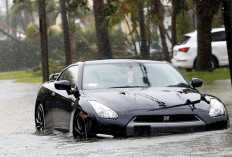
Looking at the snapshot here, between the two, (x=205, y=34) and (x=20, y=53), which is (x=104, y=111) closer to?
(x=205, y=34)

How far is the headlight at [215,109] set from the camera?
1131 centimetres

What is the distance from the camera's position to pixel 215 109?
11.4m

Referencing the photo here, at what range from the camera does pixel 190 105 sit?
37.0ft

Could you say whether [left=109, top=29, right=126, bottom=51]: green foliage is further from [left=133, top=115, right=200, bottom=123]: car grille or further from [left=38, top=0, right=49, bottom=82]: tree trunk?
[left=133, top=115, right=200, bottom=123]: car grille

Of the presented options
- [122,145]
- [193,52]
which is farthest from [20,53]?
[122,145]

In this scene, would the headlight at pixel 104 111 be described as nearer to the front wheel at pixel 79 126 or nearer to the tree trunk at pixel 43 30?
the front wheel at pixel 79 126

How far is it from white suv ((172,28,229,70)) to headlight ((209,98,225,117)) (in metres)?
22.6

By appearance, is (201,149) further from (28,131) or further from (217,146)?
(28,131)

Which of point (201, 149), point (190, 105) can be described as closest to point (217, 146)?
point (201, 149)

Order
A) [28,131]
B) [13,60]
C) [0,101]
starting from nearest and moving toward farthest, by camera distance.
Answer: [28,131] → [0,101] → [13,60]

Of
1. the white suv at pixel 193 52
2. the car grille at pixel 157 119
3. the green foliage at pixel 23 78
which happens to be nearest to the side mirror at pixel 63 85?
the car grille at pixel 157 119

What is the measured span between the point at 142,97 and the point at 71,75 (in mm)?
2361

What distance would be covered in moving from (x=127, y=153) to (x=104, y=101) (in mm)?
2328

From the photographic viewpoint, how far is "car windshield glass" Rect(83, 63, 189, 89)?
12453 millimetres
